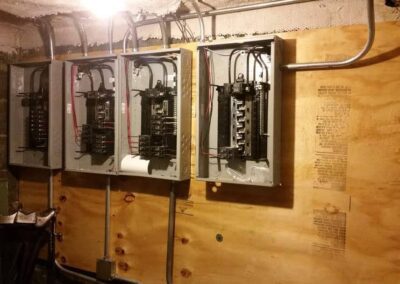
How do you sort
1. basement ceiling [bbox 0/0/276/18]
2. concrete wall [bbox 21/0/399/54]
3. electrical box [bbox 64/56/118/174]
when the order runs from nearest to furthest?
1. concrete wall [bbox 21/0/399/54]
2. basement ceiling [bbox 0/0/276/18]
3. electrical box [bbox 64/56/118/174]

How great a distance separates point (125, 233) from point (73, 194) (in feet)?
1.41

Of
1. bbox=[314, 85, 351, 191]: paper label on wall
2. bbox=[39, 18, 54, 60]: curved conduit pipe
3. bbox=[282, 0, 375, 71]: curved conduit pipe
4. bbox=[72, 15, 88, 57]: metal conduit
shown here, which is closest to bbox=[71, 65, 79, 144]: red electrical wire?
bbox=[72, 15, 88, 57]: metal conduit

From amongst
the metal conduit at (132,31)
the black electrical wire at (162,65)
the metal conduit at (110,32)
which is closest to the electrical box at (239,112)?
the black electrical wire at (162,65)

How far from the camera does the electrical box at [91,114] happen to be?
2053mm

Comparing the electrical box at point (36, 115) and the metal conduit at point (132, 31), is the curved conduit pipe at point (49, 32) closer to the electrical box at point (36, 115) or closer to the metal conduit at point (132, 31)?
the electrical box at point (36, 115)

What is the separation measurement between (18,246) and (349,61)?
5.58 ft

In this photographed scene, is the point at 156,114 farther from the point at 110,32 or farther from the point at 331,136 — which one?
the point at 331,136

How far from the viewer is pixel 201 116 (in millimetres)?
1788

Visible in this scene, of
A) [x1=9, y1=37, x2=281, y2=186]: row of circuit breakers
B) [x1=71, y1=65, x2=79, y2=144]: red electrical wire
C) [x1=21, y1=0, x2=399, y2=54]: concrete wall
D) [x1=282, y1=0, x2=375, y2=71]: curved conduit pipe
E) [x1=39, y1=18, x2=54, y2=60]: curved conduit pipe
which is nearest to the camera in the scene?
[x1=282, y1=0, x2=375, y2=71]: curved conduit pipe

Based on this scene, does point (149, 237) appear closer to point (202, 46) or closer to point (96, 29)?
point (202, 46)

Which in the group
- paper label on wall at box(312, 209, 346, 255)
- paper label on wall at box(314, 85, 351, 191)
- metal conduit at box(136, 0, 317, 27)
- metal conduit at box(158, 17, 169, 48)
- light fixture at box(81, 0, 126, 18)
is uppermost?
light fixture at box(81, 0, 126, 18)

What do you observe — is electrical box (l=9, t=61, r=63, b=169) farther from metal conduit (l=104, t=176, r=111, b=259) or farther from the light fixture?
the light fixture

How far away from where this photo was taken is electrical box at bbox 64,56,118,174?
2.05 m

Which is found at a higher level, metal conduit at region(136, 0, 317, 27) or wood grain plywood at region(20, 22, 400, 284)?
metal conduit at region(136, 0, 317, 27)
